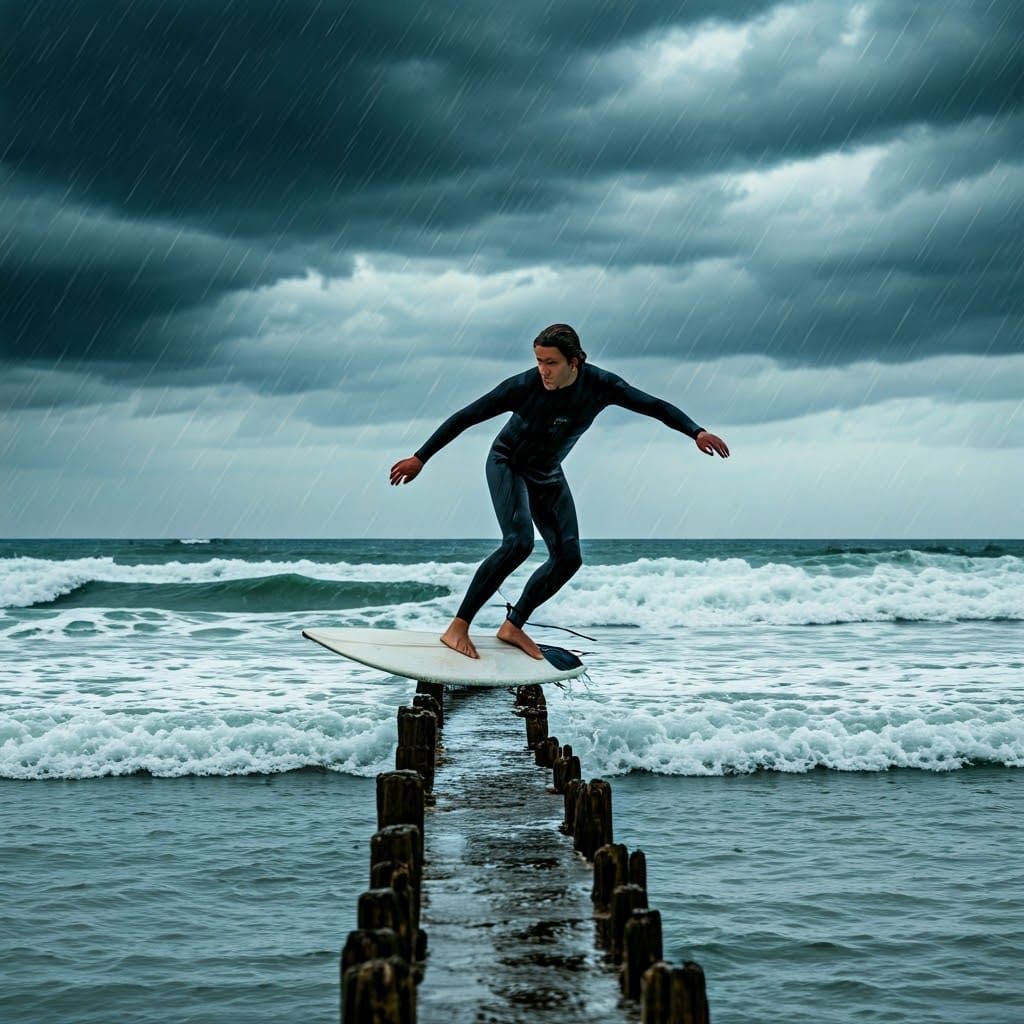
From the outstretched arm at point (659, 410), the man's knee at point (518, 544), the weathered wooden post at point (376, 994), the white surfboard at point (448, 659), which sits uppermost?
the outstretched arm at point (659, 410)

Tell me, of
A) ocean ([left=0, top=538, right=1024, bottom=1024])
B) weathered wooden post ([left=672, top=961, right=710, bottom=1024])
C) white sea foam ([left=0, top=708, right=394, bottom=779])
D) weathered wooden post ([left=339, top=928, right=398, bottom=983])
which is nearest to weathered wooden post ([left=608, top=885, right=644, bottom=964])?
weathered wooden post ([left=672, top=961, right=710, bottom=1024])

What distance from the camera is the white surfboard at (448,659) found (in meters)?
8.86

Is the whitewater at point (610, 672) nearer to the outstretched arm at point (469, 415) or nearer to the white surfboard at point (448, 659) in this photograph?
the white surfboard at point (448, 659)

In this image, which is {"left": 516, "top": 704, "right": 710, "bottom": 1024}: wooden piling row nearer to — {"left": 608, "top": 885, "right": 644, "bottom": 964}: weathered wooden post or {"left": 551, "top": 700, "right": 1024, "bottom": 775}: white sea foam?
{"left": 608, "top": 885, "right": 644, "bottom": 964}: weathered wooden post

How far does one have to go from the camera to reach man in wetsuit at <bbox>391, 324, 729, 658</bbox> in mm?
8477

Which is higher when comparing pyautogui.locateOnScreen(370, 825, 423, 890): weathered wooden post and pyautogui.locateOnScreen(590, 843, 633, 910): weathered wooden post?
pyautogui.locateOnScreen(370, 825, 423, 890): weathered wooden post

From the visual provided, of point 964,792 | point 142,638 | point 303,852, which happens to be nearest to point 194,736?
point 303,852

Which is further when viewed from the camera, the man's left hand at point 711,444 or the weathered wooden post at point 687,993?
the man's left hand at point 711,444

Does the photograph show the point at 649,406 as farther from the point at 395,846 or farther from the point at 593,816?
the point at 395,846

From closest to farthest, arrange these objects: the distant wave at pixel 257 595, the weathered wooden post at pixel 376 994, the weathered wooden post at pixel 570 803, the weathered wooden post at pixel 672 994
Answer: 1. the weathered wooden post at pixel 376 994
2. the weathered wooden post at pixel 672 994
3. the weathered wooden post at pixel 570 803
4. the distant wave at pixel 257 595

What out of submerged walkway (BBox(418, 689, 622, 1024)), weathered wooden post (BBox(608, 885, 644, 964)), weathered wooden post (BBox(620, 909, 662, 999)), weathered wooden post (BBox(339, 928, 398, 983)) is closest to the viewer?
weathered wooden post (BBox(339, 928, 398, 983))

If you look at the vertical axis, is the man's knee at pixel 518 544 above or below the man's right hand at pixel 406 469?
below

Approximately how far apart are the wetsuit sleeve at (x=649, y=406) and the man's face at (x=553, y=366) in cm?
36

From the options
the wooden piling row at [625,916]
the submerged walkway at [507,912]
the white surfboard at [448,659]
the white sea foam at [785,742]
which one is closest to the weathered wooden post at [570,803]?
the wooden piling row at [625,916]
